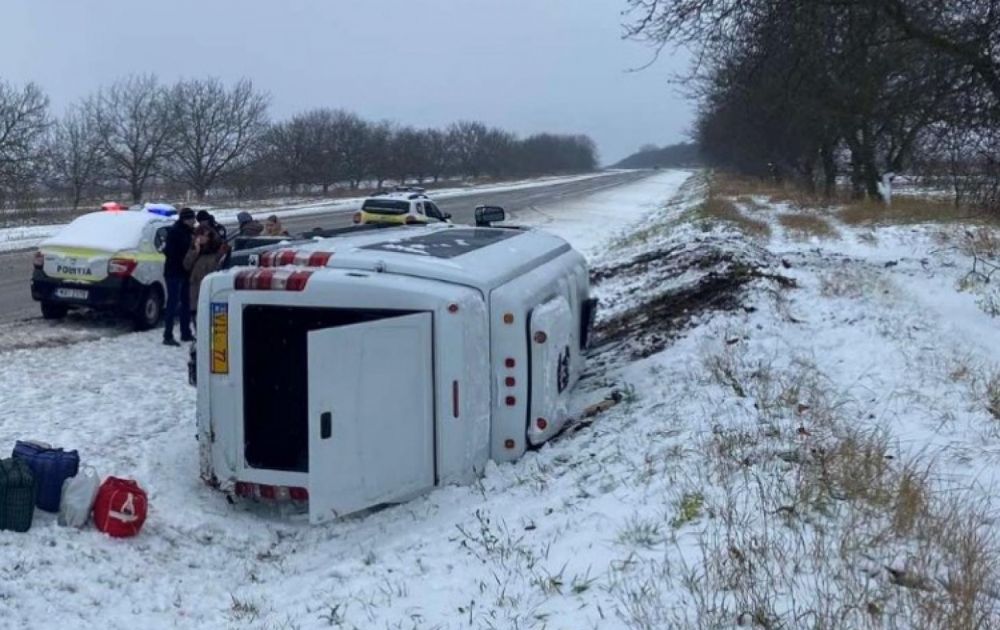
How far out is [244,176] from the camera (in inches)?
3120

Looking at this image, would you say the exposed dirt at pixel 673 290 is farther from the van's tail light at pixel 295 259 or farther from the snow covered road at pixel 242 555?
the van's tail light at pixel 295 259

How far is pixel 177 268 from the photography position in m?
13.8

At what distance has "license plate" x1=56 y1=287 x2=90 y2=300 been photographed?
48.6 feet

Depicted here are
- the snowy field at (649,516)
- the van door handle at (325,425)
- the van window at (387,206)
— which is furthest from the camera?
the van window at (387,206)

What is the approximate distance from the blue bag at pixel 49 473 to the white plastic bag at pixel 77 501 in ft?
0.17

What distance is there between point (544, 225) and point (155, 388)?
29.4m

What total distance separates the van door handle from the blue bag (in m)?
1.59

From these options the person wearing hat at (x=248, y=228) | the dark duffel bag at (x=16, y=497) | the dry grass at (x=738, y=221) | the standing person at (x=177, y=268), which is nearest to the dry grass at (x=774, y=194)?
the dry grass at (x=738, y=221)

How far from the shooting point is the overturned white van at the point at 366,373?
22.0ft

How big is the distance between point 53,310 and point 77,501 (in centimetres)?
995

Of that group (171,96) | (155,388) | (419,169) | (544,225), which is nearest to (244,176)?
(171,96)

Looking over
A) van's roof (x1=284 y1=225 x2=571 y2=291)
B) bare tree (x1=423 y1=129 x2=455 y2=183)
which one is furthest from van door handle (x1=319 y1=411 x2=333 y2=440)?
bare tree (x1=423 y1=129 x2=455 y2=183)

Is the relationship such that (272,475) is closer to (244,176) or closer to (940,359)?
(940,359)

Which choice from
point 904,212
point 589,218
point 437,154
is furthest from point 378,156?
point 904,212
